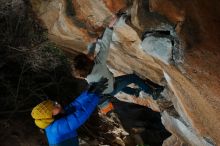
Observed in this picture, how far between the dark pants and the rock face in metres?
0.20

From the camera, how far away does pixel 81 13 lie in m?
6.70

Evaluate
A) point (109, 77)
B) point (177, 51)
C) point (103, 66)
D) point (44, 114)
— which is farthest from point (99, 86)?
point (177, 51)

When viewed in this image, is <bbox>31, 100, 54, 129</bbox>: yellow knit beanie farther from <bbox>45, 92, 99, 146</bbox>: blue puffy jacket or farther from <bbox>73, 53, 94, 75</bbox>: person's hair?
<bbox>73, 53, 94, 75</bbox>: person's hair

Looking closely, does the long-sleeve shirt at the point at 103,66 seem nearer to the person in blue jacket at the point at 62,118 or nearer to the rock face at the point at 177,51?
the rock face at the point at 177,51

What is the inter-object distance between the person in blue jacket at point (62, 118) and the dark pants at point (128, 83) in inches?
27.4

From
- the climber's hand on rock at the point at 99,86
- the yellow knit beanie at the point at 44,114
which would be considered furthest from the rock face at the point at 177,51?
the yellow knit beanie at the point at 44,114

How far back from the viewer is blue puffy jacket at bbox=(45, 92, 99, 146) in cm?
483

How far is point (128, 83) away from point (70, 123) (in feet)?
4.45

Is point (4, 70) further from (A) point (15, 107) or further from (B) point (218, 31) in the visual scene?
(B) point (218, 31)

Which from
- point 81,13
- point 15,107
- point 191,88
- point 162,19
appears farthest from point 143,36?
point 15,107

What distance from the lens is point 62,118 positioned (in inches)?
191

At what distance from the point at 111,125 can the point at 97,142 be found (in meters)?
0.54

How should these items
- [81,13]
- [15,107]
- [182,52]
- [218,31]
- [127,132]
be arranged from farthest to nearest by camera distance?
[15,107] < [127,132] < [81,13] < [182,52] < [218,31]

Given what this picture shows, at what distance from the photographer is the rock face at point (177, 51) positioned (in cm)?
392
